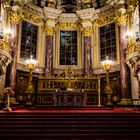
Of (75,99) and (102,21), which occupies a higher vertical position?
(102,21)

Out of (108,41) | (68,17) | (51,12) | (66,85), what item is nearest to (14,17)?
(51,12)

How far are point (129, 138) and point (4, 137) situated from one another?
145 inches

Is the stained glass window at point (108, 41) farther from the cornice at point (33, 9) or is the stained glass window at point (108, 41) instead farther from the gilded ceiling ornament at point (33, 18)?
the cornice at point (33, 9)

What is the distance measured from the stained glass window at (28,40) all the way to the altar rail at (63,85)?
259 centimetres

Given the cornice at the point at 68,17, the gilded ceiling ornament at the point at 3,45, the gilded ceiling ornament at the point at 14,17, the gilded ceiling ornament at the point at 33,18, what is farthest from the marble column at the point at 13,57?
the cornice at the point at 68,17

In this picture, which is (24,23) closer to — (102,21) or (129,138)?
(102,21)

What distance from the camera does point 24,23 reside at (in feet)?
56.9

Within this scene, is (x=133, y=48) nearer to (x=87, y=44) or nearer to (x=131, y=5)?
(x=131, y=5)

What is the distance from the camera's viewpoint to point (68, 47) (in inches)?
731

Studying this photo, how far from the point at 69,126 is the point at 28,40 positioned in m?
11.1

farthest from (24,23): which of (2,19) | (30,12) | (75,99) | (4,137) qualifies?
(4,137)

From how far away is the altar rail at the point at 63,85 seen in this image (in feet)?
50.9

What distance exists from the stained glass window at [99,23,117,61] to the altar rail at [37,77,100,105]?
99.1 inches

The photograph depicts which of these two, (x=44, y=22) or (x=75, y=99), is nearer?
(x=75, y=99)
